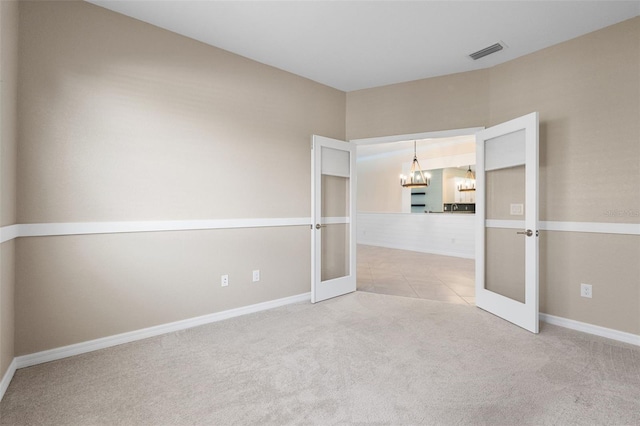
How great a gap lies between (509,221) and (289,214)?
8.05ft

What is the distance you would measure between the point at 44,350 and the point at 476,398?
302 cm

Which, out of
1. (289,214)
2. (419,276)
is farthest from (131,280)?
(419,276)

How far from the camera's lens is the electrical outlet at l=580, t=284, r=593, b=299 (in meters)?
2.86

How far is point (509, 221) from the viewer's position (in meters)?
A: 3.34

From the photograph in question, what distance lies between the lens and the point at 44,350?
2289mm

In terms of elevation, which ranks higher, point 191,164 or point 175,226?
point 191,164

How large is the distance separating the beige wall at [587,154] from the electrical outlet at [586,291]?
4cm

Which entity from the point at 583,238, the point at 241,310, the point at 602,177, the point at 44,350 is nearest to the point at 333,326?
the point at 241,310

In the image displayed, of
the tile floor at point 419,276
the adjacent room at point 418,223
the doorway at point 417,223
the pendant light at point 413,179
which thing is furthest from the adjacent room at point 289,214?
the pendant light at point 413,179

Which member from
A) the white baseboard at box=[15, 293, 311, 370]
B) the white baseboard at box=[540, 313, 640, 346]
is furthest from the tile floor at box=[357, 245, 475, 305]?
the white baseboard at box=[15, 293, 311, 370]

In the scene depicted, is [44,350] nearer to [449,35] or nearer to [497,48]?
[449,35]

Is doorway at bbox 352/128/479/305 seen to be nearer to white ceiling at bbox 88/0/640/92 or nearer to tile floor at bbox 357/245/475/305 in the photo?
tile floor at bbox 357/245/475/305

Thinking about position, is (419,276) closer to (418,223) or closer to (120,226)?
(418,223)

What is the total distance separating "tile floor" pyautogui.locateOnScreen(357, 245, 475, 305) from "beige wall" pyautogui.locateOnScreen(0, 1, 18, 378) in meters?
3.55
